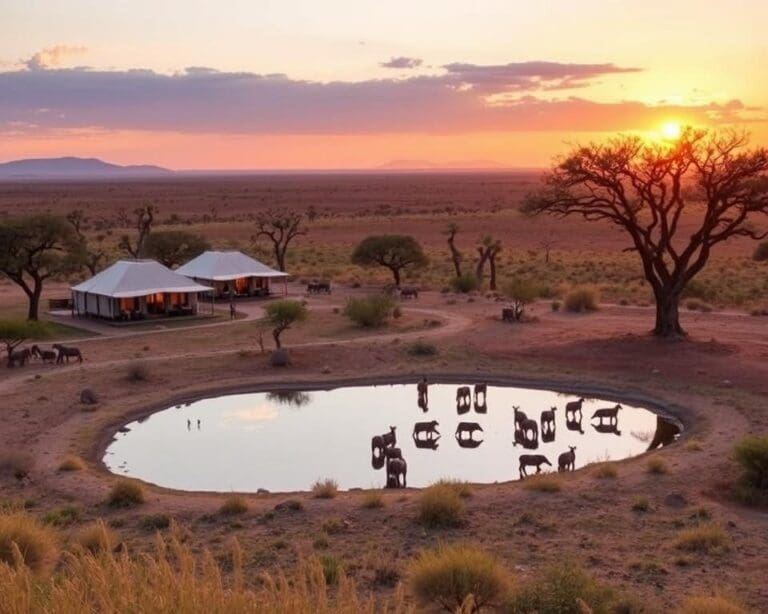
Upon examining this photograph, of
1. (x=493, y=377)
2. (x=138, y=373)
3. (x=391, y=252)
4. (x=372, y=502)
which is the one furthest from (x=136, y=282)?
(x=372, y=502)

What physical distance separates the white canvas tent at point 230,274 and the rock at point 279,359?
1860cm

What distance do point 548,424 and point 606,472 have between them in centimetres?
613

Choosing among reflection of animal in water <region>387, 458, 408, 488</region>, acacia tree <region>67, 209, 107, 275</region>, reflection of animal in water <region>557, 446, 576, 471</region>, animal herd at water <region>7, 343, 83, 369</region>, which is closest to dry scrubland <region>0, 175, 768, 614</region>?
animal herd at water <region>7, 343, 83, 369</region>

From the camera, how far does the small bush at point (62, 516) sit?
56.9ft

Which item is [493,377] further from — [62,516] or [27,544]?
[27,544]

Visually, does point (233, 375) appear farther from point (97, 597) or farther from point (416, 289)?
point (97, 597)

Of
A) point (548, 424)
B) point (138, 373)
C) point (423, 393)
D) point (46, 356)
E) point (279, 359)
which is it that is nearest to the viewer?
point (548, 424)

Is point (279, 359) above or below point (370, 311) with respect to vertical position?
below

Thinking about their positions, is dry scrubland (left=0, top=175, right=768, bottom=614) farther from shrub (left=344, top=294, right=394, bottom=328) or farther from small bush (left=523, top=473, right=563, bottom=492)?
shrub (left=344, top=294, right=394, bottom=328)

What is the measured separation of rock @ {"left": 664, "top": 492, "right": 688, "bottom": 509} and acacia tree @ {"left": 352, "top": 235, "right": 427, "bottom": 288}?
37.6 m

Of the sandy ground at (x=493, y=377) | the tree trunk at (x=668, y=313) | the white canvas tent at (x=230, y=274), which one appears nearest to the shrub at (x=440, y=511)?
the sandy ground at (x=493, y=377)

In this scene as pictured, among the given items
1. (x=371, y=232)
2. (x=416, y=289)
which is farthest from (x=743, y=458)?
(x=371, y=232)

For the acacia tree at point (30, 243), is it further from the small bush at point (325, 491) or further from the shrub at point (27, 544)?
the shrub at point (27, 544)

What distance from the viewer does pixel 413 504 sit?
18.2 meters
